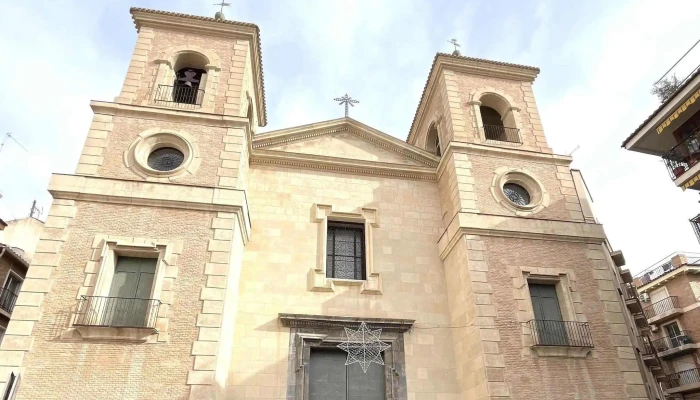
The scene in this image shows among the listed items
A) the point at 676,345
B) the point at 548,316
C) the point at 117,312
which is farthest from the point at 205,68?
the point at 676,345

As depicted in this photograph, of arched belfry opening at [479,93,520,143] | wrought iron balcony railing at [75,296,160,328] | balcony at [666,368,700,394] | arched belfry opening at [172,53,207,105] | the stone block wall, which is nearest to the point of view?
wrought iron balcony railing at [75,296,160,328]

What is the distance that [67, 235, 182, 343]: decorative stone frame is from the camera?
30.9ft

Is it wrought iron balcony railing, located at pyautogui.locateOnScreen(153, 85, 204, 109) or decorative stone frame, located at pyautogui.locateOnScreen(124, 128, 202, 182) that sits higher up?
wrought iron balcony railing, located at pyautogui.locateOnScreen(153, 85, 204, 109)

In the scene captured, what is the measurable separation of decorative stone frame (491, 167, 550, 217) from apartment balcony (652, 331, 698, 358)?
16.6 m

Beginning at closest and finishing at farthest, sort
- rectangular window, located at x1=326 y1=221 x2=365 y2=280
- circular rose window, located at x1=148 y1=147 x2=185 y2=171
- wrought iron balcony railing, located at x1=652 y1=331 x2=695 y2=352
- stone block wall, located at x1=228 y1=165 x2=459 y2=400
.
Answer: stone block wall, located at x1=228 y1=165 x2=459 y2=400 → circular rose window, located at x1=148 y1=147 x2=185 y2=171 → rectangular window, located at x1=326 y1=221 x2=365 y2=280 → wrought iron balcony railing, located at x1=652 y1=331 x2=695 y2=352

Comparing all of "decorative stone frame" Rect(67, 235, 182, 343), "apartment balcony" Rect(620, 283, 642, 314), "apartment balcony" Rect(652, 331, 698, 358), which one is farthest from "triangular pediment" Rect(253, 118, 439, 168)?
"apartment balcony" Rect(652, 331, 698, 358)

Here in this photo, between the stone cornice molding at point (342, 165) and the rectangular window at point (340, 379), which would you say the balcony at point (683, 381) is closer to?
the stone cornice molding at point (342, 165)

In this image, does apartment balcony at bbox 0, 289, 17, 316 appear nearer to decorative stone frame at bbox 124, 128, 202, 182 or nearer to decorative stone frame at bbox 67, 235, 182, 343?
decorative stone frame at bbox 124, 128, 202, 182

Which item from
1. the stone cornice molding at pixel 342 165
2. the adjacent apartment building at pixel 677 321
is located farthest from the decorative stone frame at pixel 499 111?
the adjacent apartment building at pixel 677 321

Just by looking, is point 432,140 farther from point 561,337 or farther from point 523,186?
point 561,337

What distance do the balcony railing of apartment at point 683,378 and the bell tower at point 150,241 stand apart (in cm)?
2347

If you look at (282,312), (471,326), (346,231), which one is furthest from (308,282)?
(471,326)

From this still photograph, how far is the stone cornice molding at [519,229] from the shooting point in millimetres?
12516

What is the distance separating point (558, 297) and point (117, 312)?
33.5 ft
